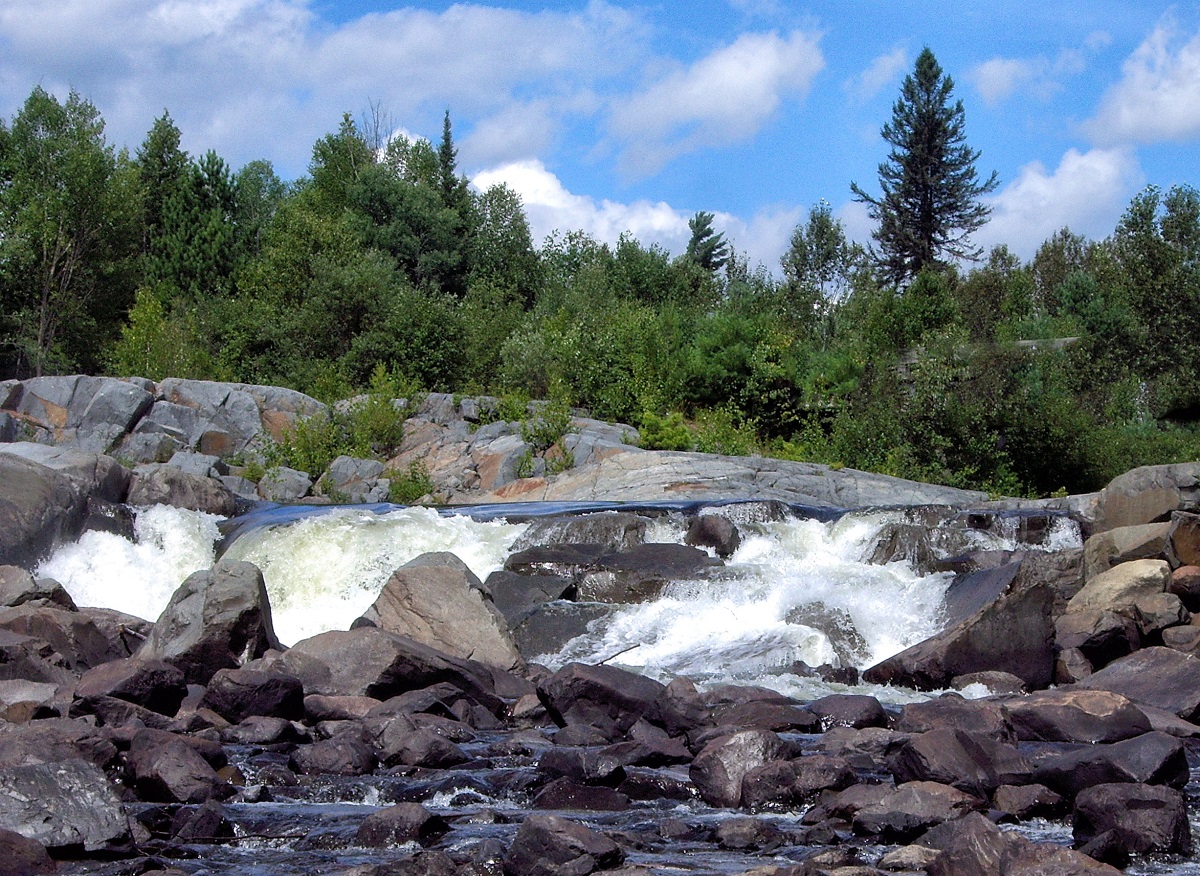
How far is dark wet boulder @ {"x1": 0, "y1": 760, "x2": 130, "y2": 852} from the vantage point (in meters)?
6.03

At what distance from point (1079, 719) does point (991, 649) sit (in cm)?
244

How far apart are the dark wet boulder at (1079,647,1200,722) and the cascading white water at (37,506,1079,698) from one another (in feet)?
7.97

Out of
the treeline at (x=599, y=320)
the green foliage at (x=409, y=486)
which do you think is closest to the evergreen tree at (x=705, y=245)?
the treeline at (x=599, y=320)

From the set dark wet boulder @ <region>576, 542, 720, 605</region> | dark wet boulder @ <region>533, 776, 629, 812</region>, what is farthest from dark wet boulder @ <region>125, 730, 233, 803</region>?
dark wet boulder @ <region>576, 542, 720, 605</region>

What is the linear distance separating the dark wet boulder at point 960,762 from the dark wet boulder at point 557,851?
2237 mm

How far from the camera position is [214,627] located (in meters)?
10.9

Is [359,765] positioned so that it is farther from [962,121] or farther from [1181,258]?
[962,121]

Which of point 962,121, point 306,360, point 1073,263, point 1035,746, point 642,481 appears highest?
point 962,121

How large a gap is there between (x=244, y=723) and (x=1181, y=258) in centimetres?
3285

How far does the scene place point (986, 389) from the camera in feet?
83.8

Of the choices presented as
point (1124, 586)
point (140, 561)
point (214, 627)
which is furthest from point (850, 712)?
point (140, 561)

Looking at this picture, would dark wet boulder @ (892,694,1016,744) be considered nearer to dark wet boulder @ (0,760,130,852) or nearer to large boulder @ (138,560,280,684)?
dark wet boulder @ (0,760,130,852)

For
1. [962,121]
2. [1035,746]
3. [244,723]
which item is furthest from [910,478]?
[962,121]

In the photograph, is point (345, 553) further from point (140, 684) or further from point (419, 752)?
point (419, 752)
